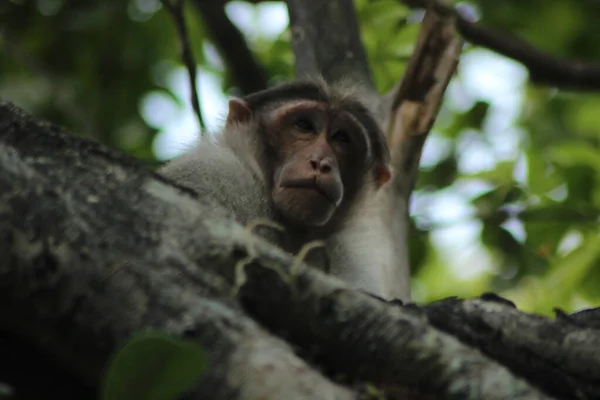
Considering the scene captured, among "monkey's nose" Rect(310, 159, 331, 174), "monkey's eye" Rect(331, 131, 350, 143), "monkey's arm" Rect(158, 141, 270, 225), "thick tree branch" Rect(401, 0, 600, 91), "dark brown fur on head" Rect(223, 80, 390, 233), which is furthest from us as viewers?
"thick tree branch" Rect(401, 0, 600, 91)

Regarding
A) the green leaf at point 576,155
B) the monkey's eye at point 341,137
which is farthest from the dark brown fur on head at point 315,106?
the green leaf at point 576,155

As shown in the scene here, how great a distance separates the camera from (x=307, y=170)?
4.79 m

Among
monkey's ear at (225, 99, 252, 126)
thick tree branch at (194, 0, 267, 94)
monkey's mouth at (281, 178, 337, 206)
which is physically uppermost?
thick tree branch at (194, 0, 267, 94)

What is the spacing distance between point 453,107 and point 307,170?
4.22 metres

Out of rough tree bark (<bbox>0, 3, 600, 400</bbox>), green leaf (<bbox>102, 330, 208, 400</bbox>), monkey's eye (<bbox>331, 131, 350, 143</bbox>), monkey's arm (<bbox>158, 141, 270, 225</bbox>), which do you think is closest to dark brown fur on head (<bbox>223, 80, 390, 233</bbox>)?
monkey's eye (<bbox>331, 131, 350, 143</bbox>)

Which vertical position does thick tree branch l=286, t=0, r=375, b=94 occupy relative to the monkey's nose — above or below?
above

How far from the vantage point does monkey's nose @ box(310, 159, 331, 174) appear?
480 centimetres

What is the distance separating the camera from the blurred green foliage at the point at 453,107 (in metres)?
6.09

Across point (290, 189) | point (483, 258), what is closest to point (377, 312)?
point (290, 189)

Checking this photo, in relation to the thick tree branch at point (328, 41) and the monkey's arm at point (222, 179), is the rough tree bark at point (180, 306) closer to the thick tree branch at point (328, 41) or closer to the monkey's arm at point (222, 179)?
the monkey's arm at point (222, 179)

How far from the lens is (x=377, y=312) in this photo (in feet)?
7.56

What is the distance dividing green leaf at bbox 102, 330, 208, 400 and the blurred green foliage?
4.29 m

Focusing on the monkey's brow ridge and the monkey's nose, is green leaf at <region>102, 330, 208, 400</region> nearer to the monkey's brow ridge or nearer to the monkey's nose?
the monkey's nose

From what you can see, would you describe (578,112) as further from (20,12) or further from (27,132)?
(27,132)
